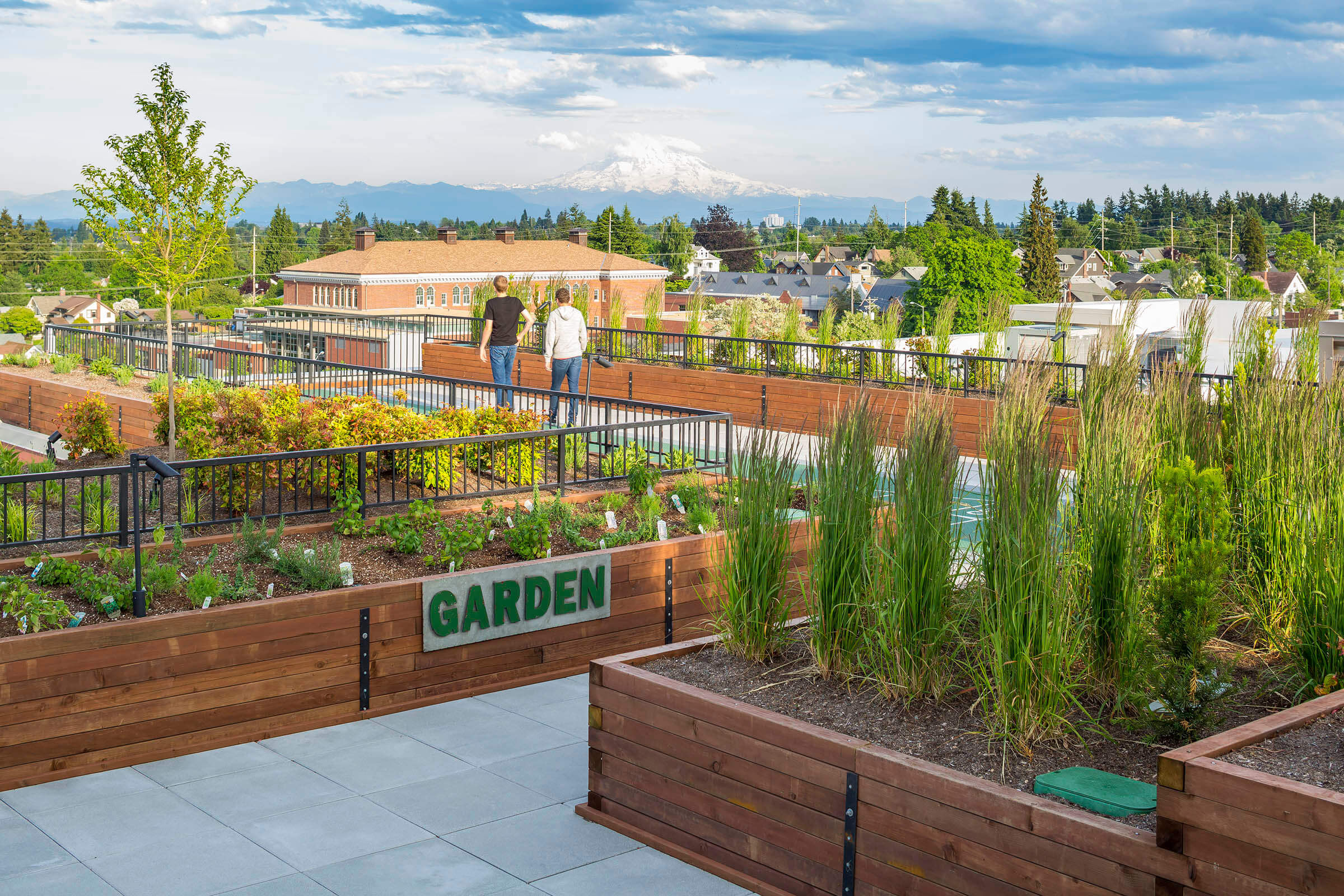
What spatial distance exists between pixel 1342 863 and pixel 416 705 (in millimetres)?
4598

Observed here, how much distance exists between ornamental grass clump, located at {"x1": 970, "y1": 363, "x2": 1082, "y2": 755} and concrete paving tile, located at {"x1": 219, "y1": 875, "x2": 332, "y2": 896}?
2.51 meters

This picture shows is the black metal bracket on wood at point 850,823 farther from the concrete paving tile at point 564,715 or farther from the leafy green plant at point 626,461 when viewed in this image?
the leafy green plant at point 626,461

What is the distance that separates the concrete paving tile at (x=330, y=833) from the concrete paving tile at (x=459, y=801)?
0.08m

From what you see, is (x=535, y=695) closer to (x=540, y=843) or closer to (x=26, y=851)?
(x=540, y=843)

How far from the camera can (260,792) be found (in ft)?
16.9

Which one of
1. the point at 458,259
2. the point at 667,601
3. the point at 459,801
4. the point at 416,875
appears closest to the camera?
the point at 416,875

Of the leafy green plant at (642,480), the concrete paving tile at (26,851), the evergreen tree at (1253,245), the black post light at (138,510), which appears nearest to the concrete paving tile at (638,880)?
the concrete paving tile at (26,851)

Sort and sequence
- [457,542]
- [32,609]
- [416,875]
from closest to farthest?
[416,875] < [32,609] < [457,542]

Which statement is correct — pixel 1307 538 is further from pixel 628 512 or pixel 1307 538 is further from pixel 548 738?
pixel 628 512

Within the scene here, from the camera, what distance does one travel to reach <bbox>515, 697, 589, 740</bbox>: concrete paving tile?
6031 millimetres

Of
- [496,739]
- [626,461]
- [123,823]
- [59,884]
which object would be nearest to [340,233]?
[626,461]

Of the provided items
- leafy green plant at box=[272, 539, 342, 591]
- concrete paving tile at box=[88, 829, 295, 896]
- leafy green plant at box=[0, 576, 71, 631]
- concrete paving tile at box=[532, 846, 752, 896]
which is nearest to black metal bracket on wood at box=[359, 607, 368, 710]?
leafy green plant at box=[272, 539, 342, 591]

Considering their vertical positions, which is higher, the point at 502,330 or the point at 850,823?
the point at 502,330

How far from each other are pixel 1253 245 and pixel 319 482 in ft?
459
